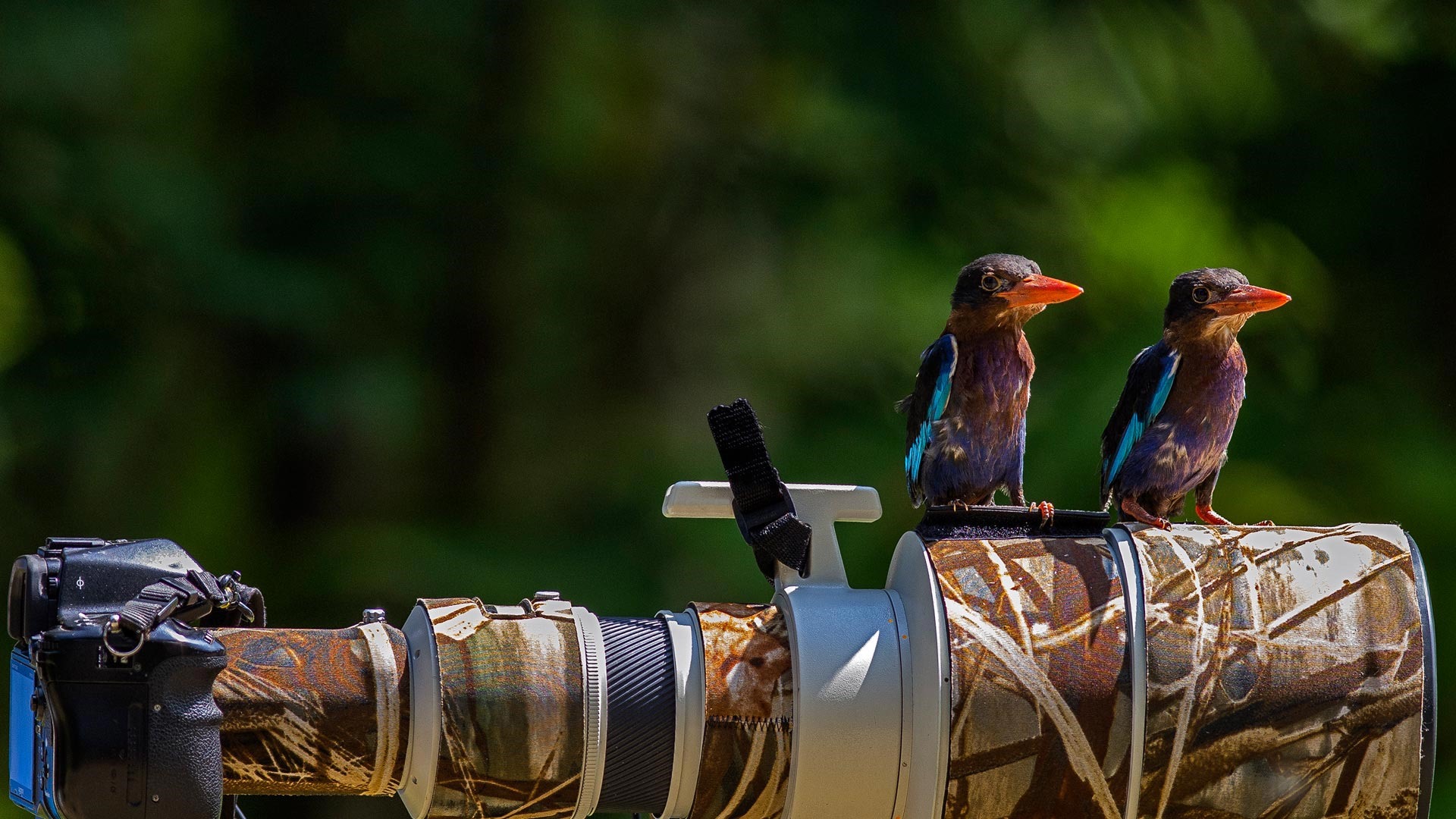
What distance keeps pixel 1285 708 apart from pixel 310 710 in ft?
3.08

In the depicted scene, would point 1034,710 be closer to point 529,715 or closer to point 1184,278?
point 529,715

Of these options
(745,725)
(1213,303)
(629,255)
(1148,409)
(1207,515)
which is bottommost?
(745,725)

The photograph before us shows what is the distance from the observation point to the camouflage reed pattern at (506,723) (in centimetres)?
159

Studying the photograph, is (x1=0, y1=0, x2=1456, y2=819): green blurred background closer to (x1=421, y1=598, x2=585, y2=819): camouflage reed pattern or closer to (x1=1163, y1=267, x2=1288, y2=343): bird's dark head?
(x1=1163, y1=267, x2=1288, y2=343): bird's dark head

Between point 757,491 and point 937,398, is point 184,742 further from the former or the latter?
point 937,398

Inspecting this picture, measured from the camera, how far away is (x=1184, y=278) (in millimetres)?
2053

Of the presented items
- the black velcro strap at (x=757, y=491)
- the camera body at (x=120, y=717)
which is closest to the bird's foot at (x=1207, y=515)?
the black velcro strap at (x=757, y=491)

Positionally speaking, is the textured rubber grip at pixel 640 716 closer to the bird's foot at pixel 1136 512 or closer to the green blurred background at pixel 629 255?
the bird's foot at pixel 1136 512

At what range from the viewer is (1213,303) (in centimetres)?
204

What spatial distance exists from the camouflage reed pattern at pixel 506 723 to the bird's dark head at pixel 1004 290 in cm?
82

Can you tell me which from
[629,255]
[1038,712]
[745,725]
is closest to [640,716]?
[745,725]

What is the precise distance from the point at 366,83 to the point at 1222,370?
12.4 feet

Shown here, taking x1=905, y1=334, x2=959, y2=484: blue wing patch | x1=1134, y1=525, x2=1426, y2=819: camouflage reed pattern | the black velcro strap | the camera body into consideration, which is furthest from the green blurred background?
the camera body

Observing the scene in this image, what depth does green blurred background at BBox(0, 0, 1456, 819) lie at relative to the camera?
4.80 m
